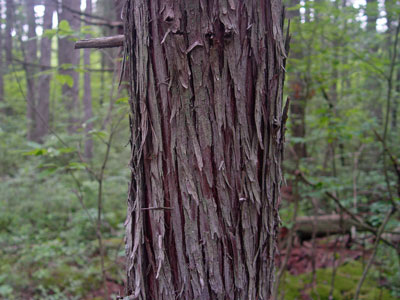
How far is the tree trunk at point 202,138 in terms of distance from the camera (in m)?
1.10

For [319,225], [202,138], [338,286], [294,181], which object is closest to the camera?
[202,138]

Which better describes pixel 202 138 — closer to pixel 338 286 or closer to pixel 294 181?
pixel 294 181

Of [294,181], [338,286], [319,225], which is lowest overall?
[338,286]

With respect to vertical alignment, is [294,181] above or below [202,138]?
below

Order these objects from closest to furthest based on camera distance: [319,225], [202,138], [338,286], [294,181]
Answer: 1. [202,138]
2. [294,181]
3. [338,286]
4. [319,225]

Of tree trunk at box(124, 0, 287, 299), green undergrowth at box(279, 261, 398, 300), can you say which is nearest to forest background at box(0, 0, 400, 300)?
green undergrowth at box(279, 261, 398, 300)

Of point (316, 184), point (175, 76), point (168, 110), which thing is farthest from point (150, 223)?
point (316, 184)

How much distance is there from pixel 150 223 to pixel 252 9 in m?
0.84

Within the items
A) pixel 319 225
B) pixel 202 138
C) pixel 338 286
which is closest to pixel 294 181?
pixel 338 286

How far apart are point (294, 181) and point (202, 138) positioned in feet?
11.5

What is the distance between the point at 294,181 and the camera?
4340 mm

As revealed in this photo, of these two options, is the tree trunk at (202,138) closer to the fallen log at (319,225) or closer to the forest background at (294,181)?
the forest background at (294,181)

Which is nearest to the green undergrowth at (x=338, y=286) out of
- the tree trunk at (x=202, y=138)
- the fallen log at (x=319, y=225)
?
the fallen log at (x=319, y=225)

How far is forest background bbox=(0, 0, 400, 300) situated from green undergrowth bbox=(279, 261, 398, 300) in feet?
0.06
